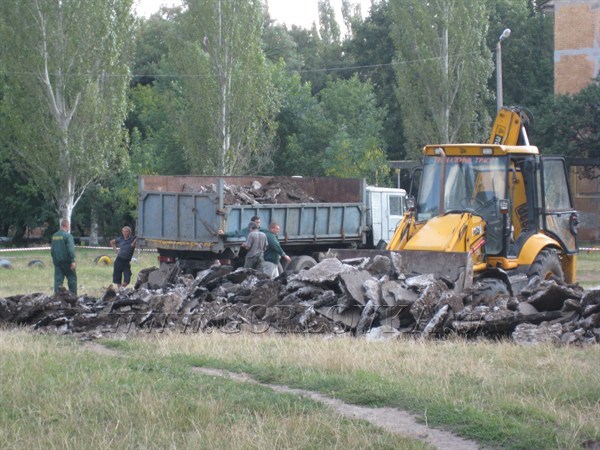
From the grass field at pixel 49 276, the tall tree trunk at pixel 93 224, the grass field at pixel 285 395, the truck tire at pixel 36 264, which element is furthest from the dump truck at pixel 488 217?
the tall tree trunk at pixel 93 224

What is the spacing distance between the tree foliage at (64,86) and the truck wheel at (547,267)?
84.2ft

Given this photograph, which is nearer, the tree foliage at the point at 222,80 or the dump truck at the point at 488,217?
the dump truck at the point at 488,217

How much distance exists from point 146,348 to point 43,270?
18.7m

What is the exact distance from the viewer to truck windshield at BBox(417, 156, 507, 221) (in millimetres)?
16250

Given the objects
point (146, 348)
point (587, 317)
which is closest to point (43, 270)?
point (146, 348)

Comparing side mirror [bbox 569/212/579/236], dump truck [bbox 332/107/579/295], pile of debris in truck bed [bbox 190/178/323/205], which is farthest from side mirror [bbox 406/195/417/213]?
pile of debris in truck bed [bbox 190/178/323/205]

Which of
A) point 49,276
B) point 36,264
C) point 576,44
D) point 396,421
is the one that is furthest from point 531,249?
point 576,44

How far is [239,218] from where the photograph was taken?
72.1 feet

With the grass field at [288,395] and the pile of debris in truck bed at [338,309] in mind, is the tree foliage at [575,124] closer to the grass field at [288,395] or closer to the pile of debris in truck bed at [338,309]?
the pile of debris in truck bed at [338,309]

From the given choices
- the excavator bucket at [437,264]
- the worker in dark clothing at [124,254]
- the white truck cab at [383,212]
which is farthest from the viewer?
the white truck cab at [383,212]

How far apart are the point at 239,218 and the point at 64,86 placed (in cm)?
1918

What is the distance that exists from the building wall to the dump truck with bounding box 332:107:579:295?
29111mm

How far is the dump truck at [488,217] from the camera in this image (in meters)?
15.7

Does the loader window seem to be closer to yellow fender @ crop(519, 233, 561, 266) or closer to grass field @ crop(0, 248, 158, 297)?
yellow fender @ crop(519, 233, 561, 266)
